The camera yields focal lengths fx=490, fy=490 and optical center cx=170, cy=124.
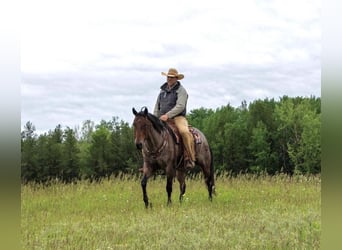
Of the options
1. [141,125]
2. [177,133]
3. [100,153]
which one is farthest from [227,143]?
[141,125]

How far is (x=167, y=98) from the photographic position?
10867 mm

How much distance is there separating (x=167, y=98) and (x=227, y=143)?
56.1 feet

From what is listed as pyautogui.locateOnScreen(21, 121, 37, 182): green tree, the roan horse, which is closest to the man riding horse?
the roan horse

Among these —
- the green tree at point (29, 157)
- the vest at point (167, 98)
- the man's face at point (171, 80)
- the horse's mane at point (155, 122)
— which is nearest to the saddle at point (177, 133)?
the vest at point (167, 98)

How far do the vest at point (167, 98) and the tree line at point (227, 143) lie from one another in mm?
11460

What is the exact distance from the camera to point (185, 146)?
11.0 metres

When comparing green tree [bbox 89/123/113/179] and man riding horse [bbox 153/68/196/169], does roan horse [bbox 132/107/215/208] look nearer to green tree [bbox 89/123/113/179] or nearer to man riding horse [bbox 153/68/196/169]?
man riding horse [bbox 153/68/196/169]

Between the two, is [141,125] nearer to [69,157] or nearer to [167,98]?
[167,98]

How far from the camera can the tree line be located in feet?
74.4

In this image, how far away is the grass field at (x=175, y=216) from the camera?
645 cm

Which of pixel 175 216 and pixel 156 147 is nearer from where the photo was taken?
pixel 175 216

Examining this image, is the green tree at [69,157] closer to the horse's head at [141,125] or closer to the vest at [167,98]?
the vest at [167,98]

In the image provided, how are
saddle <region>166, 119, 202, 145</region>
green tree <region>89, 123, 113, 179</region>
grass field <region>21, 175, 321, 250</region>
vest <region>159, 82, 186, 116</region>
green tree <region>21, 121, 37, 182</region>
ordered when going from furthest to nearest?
green tree <region>89, 123, 113, 179</region> → green tree <region>21, 121, 37, 182</region> → vest <region>159, 82, 186, 116</region> → saddle <region>166, 119, 202, 145</region> → grass field <region>21, 175, 321, 250</region>

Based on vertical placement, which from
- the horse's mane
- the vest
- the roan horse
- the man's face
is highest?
the man's face
